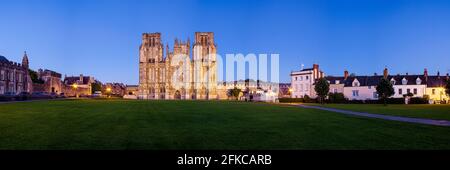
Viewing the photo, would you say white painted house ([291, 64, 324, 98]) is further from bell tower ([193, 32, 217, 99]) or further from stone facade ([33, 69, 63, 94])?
stone facade ([33, 69, 63, 94])

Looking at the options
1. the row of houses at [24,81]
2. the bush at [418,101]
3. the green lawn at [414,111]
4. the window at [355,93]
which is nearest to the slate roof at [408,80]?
the window at [355,93]

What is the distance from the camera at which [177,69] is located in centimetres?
12719

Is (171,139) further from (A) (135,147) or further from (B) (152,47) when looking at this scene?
(B) (152,47)

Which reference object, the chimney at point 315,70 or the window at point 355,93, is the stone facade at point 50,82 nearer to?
the chimney at point 315,70

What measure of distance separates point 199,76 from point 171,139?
113m

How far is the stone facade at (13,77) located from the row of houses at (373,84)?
62022 millimetres

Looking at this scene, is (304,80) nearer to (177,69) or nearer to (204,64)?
(204,64)

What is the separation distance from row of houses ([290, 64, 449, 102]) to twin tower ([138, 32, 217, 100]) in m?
47.2

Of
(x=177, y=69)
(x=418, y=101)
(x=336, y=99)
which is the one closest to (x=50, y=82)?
(x=177, y=69)

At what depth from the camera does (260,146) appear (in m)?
10.8

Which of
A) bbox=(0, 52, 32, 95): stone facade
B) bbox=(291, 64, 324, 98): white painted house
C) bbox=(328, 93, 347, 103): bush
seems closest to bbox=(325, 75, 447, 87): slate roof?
bbox=(291, 64, 324, 98): white painted house
